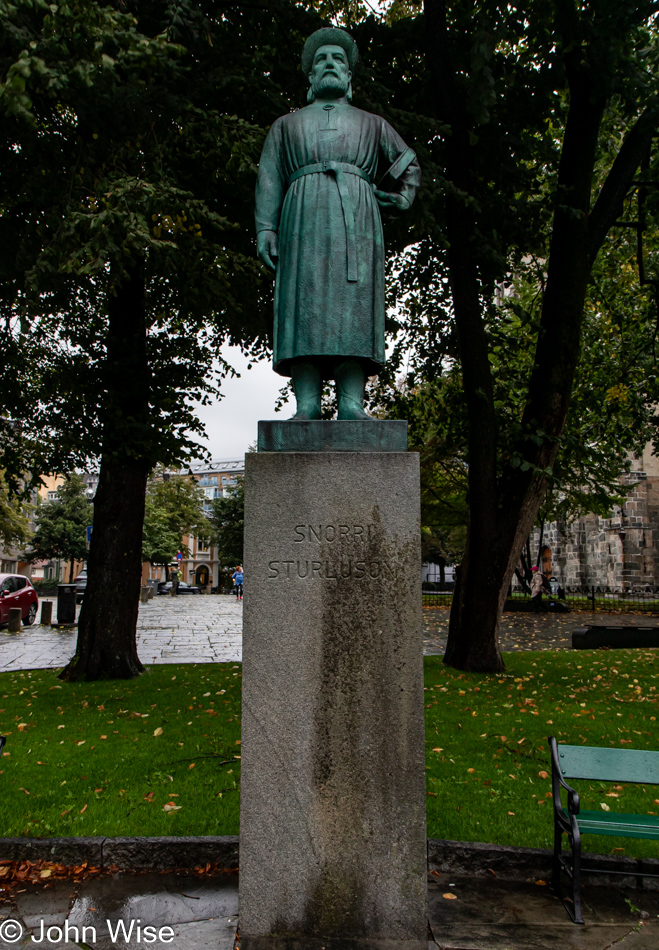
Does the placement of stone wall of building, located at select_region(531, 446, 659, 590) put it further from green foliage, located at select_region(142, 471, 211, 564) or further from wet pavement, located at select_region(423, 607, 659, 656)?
green foliage, located at select_region(142, 471, 211, 564)

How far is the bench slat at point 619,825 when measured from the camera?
407 cm

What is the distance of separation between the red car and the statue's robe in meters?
18.0

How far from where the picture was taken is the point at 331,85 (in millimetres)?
4297

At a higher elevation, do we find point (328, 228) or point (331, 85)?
point (331, 85)

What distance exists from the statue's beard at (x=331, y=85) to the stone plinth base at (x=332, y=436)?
205cm

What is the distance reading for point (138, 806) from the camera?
17.5 ft

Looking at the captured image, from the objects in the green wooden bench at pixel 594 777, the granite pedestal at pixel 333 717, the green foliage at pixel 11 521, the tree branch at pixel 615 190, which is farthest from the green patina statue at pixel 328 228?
the green foliage at pixel 11 521

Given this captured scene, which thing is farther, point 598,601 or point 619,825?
point 598,601

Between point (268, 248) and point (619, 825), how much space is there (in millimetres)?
3989

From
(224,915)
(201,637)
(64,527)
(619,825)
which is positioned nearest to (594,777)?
(619,825)

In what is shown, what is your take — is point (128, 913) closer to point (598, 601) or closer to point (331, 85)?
point (331, 85)

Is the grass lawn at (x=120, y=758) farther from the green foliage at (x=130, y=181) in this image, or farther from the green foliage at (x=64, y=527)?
the green foliage at (x=64, y=527)

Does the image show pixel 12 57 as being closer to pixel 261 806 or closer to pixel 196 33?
pixel 196 33

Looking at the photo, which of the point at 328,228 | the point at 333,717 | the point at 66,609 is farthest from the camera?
the point at 66,609
